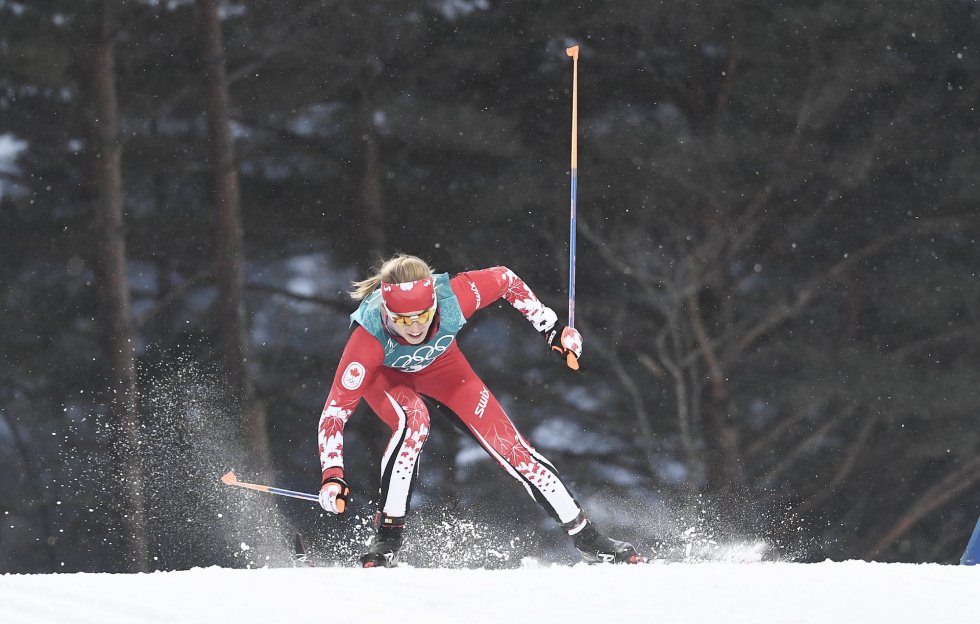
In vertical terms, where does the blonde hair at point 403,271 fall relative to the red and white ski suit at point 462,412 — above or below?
above

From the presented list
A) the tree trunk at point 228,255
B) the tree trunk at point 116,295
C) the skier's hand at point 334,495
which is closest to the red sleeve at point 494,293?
the skier's hand at point 334,495

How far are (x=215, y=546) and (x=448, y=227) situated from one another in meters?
3.79

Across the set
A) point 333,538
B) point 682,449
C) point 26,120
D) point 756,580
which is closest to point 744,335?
point 682,449

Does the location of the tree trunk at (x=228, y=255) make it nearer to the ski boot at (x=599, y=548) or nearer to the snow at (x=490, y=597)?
the ski boot at (x=599, y=548)

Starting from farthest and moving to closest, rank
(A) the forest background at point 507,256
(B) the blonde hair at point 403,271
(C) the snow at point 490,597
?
(A) the forest background at point 507,256
(B) the blonde hair at point 403,271
(C) the snow at point 490,597

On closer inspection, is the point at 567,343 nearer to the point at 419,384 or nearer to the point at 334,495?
the point at 419,384

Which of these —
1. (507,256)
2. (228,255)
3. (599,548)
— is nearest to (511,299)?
(599,548)

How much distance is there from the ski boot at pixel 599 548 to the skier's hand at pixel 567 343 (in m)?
0.72

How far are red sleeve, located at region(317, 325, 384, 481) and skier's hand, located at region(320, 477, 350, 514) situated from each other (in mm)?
122

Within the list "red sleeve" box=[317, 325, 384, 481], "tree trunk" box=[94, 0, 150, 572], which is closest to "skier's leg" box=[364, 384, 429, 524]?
"red sleeve" box=[317, 325, 384, 481]

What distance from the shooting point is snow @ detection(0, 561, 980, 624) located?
2.89 meters

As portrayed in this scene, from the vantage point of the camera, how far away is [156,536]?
10.9 metres

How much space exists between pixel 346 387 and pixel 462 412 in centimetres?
52

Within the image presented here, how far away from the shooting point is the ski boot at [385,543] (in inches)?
186
